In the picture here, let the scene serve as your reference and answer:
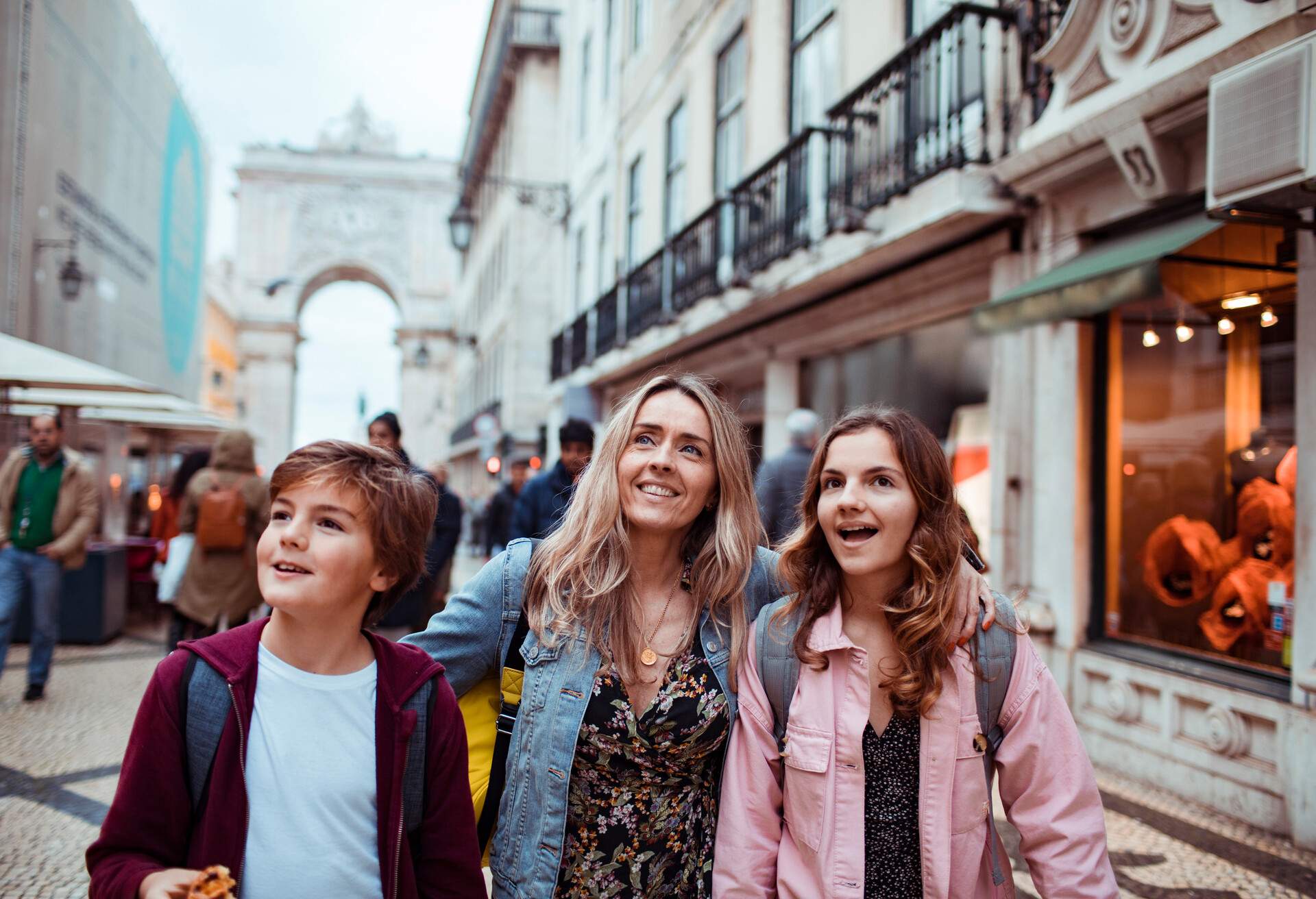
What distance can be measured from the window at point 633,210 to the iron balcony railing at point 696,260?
12.0 ft

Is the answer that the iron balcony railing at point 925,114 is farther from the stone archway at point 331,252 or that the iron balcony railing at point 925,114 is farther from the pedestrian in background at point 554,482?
the stone archway at point 331,252

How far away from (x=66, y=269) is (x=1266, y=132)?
14.9 metres

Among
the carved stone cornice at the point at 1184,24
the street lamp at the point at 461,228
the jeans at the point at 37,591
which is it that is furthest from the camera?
the street lamp at the point at 461,228

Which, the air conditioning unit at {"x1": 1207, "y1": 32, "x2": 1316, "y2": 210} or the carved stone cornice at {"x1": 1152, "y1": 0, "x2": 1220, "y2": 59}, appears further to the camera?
the carved stone cornice at {"x1": 1152, "y1": 0, "x2": 1220, "y2": 59}

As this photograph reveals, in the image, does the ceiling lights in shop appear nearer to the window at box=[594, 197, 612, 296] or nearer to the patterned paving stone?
the patterned paving stone

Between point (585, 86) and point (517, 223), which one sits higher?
point (585, 86)

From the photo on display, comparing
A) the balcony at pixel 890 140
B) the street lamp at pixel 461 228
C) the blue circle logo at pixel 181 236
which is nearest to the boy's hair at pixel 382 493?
the balcony at pixel 890 140

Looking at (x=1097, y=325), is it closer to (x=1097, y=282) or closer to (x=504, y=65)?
(x=1097, y=282)

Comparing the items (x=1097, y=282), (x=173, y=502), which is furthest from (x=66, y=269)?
(x=1097, y=282)

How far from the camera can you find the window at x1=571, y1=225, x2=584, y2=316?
Result: 2028 cm

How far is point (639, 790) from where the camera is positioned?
1.93 meters

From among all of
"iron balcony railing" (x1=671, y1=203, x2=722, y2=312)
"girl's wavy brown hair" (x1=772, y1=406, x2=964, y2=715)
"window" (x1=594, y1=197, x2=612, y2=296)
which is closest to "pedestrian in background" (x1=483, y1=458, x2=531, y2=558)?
"iron balcony railing" (x1=671, y1=203, x2=722, y2=312)

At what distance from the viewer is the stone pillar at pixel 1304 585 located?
411 centimetres

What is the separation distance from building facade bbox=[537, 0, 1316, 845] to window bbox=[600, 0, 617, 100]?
9340mm
